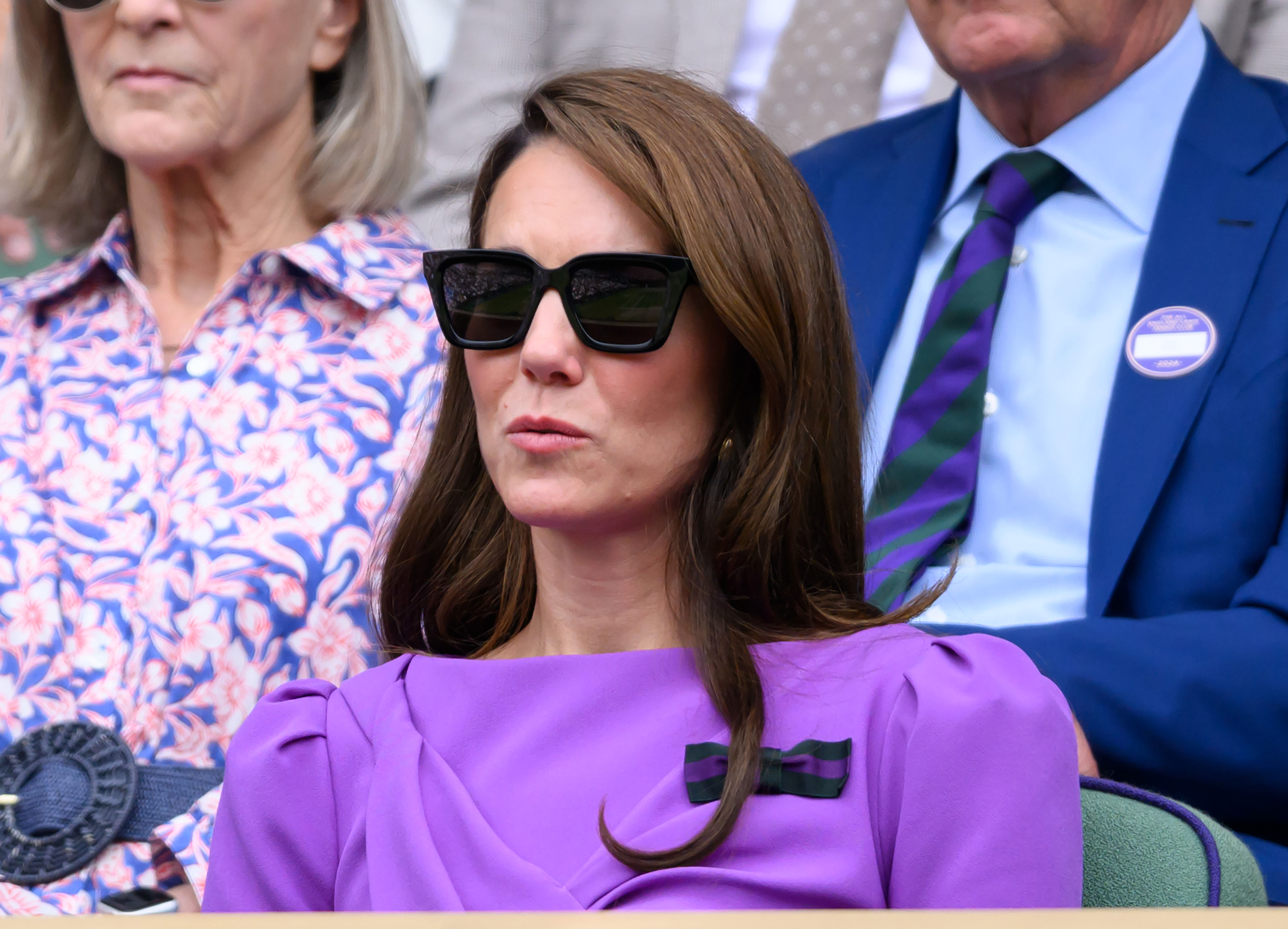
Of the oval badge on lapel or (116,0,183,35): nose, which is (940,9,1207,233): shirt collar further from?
(116,0,183,35): nose

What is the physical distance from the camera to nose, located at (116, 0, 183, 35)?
2396mm

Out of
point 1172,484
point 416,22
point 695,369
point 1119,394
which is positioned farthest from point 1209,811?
point 416,22

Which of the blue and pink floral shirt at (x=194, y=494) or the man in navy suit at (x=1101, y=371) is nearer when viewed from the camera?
the man in navy suit at (x=1101, y=371)

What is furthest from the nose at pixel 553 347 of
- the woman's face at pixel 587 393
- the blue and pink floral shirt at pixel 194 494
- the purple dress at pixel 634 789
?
the blue and pink floral shirt at pixel 194 494

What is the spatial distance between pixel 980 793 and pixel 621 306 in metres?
0.57

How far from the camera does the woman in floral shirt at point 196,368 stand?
2.18 m

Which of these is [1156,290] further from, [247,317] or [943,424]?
[247,317]

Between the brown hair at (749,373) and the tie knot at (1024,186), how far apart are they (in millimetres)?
855

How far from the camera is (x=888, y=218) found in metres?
2.54

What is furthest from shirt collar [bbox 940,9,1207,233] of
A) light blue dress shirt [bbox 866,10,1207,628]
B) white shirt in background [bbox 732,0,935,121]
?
white shirt in background [bbox 732,0,935,121]

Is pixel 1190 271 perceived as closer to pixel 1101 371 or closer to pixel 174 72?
pixel 1101 371

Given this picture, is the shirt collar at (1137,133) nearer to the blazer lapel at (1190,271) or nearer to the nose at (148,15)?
the blazer lapel at (1190,271)

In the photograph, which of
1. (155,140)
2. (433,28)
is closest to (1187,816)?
(155,140)

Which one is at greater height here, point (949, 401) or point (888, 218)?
point (888, 218)
